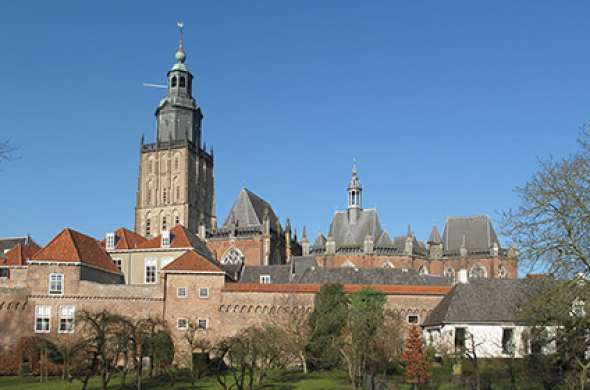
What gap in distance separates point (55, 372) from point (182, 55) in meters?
60.0

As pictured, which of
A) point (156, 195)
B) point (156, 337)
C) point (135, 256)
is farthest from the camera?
point (156, 195)

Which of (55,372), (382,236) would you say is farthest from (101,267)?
(382,236)

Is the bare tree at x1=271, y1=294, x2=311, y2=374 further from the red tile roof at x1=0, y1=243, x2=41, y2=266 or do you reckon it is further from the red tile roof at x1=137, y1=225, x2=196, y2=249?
the red tile roof at x1=0, y1=243, x2=41, y2=266

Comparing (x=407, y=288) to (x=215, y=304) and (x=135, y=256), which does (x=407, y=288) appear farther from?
(x=135, y=256)

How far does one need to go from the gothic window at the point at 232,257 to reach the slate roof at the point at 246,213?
311 cm

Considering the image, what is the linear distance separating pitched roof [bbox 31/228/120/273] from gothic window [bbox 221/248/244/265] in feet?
79.8

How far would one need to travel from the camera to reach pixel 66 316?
167 ft

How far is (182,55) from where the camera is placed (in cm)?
9662

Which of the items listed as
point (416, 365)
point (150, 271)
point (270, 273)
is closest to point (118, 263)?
point (150, 271)

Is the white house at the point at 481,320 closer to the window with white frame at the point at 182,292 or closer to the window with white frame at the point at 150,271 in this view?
the window with white frame at the point at 182,292

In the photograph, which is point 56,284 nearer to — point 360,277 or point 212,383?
point 212,383

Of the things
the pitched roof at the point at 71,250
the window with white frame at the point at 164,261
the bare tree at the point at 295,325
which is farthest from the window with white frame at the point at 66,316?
the bare tree at the point at 295,325

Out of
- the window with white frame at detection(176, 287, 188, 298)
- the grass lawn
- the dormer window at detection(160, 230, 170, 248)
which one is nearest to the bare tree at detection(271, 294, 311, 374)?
the grass lawn

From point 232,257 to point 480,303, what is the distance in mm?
37640
